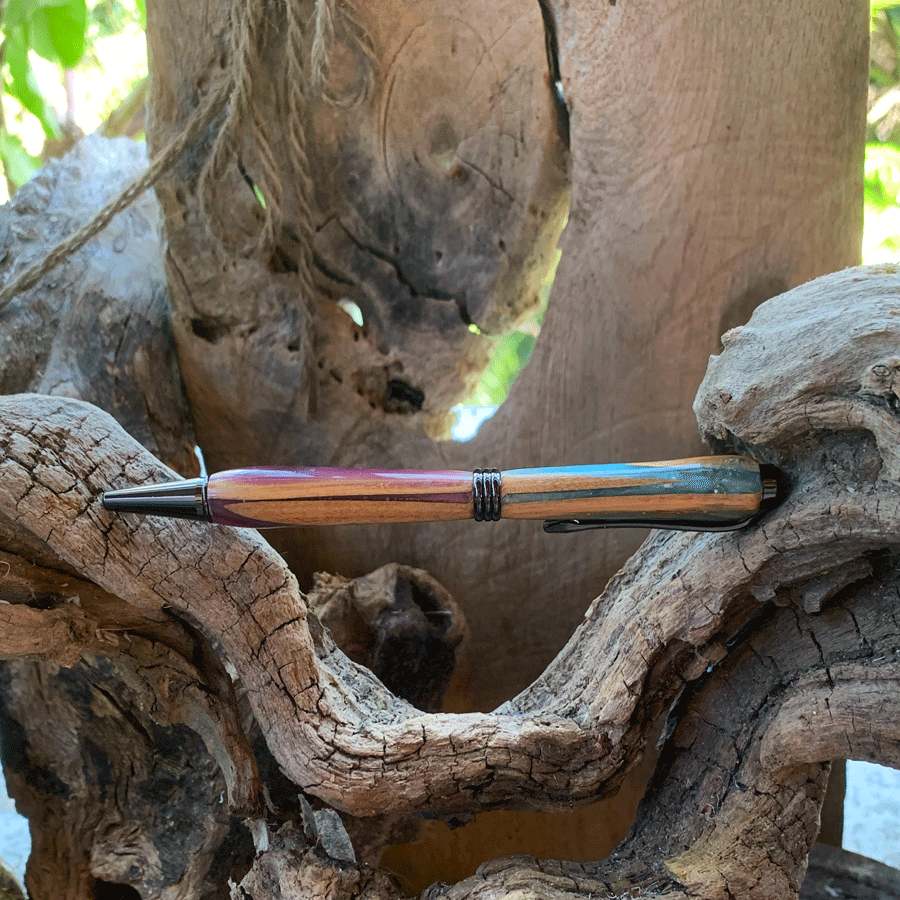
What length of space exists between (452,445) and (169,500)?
42 centimetres

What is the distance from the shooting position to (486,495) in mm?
539

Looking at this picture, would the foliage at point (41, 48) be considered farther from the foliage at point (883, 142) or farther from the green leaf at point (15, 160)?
the foliage at point (883, 142)

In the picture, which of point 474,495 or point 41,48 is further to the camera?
point 41,48

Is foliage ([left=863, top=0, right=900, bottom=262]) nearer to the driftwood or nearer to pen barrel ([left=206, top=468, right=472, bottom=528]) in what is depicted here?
the driftwood

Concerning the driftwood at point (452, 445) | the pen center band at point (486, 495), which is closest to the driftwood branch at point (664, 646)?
the driftwood at point (452, 445)

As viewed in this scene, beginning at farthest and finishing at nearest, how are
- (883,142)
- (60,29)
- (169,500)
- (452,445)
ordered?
(883,142) → (60,29) → (452,445) → (169,500)

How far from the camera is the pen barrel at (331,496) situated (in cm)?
53

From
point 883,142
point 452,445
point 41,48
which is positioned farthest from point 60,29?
point 883,142

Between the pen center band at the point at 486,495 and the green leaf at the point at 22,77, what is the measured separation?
3.16ft

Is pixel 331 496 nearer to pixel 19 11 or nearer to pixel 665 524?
pixel 665 524

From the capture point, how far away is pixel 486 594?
2.91 feet

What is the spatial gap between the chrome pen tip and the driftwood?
35 millimetres

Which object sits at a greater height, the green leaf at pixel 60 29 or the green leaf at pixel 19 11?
the green leaf at pixel 19 11

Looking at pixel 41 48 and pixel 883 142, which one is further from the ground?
pixel 883 142
